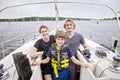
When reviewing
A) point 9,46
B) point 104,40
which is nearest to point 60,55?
point 9,46

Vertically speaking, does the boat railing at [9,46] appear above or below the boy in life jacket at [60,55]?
below

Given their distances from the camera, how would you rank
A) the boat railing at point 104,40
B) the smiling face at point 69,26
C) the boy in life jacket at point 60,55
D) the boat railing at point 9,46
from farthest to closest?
the boat railing at point 104,40 < the boat railing at point 9,46 < the smiling face at point 69,26 < the boy in life jacket at point 60,55

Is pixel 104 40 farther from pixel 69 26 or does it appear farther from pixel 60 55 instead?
pixel 60 55

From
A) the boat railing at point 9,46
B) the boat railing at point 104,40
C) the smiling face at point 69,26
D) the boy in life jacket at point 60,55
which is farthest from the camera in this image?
the boat railing at point 104,40

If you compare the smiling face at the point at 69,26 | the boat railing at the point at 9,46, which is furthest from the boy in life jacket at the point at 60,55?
the boat railing at the point at 9,46

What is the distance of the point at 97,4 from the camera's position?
3652mm

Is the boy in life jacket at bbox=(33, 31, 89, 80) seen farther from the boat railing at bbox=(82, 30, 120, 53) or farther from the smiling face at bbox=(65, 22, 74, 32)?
the boat railing at bbox=(82, 30, 120, 53)

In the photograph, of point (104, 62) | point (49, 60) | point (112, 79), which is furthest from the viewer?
point (104, 62)

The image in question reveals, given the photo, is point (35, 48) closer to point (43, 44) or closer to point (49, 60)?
point (43, 44)

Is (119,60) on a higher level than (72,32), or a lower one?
lower

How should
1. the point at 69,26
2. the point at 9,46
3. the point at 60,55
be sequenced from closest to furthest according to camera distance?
1. the point at 60,55
2. the point at 69,26
3. the point at 9,46

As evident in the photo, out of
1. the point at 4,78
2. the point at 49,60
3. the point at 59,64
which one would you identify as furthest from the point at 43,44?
the point at 4,78

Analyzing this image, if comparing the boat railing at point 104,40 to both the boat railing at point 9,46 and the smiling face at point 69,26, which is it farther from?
the boat railing at point 9,46

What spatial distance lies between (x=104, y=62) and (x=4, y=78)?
1.47 meters
